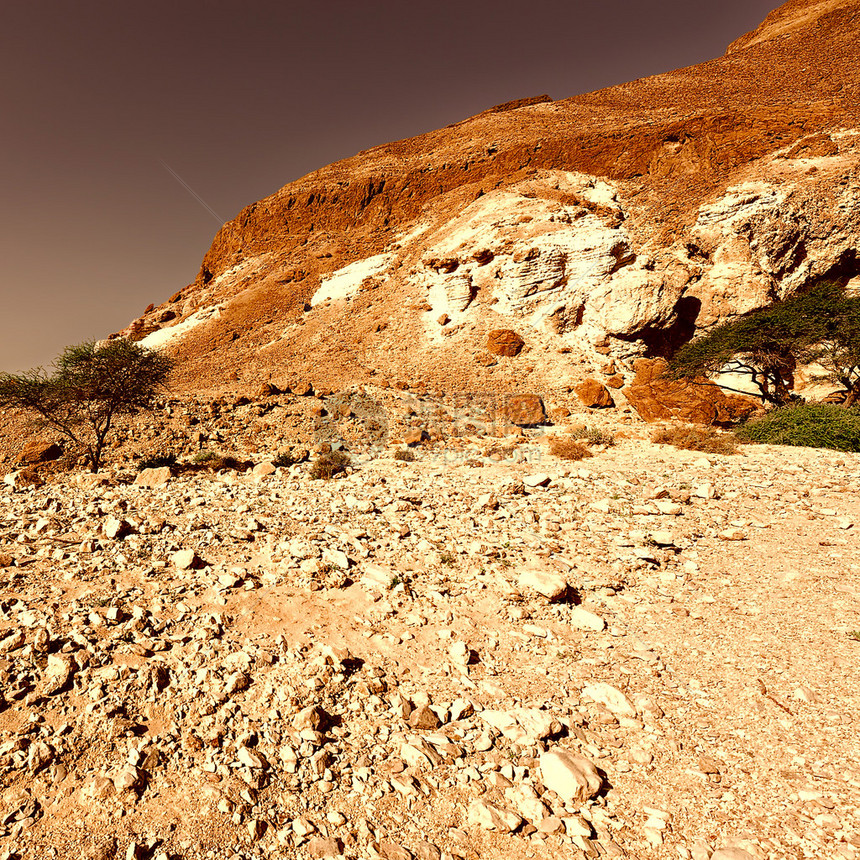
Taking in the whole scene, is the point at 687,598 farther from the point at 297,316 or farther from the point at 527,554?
the point at 297,316

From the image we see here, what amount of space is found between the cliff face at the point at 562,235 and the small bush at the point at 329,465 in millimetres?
8200

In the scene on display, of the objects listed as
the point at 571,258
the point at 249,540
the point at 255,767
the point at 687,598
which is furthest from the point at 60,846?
the point at 571,258

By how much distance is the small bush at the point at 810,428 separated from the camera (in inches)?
461

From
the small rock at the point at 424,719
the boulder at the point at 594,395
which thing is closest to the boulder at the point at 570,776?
the small rock at the point at 424,719

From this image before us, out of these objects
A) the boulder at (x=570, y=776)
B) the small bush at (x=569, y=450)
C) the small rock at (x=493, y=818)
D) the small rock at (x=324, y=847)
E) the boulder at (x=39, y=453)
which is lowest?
the small bush at (x=569, y=450)

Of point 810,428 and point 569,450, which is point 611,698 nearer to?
point 569,450

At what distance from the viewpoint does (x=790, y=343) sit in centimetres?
1652

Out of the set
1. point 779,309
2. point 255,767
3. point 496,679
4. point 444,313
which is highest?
point 444,313

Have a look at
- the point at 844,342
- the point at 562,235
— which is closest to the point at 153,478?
the point at 562,235

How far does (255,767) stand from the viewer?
3164 mm

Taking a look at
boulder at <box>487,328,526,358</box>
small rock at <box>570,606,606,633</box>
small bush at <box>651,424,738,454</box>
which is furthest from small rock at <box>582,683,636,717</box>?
boulder at <box>487,328,526,358</box>

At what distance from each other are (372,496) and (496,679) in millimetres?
5053

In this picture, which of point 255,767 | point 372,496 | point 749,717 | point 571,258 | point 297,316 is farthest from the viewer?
point 297,316

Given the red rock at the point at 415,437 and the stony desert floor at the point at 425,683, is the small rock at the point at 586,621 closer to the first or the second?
the stony desert floor at the point at 425,683
